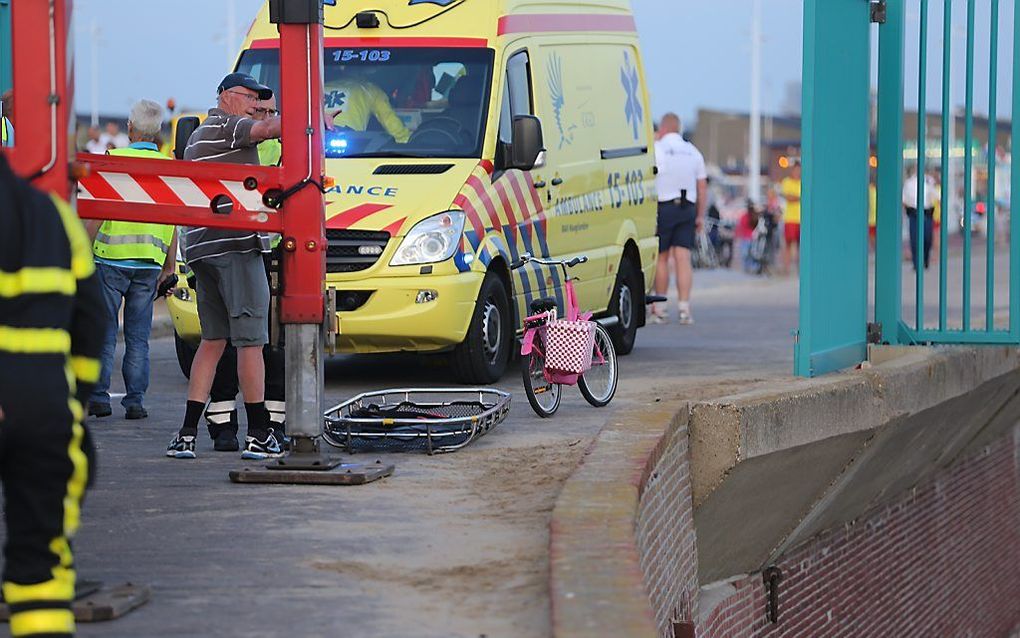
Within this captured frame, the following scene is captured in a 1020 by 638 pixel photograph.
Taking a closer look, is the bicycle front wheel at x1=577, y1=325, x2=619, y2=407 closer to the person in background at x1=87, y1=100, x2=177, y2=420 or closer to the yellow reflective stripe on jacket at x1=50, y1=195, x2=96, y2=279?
the person in background at x1=87, y1=100, x2=177, y2=420

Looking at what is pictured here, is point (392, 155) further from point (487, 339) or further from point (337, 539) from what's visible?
point (337, 539)

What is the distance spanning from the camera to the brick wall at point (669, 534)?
761 centimetres

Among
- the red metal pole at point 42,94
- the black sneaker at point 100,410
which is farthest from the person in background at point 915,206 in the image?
the red metal pole at point 42,94

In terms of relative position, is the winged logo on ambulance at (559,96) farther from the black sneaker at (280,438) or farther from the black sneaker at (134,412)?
the black sneaker at (280,438)

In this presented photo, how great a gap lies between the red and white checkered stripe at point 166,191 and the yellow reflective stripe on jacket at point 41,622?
3.66 m

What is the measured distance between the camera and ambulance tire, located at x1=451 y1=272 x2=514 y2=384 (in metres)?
12.3

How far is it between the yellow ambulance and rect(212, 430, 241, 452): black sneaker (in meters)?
2.47

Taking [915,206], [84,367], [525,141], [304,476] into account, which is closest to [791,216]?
[915,206]

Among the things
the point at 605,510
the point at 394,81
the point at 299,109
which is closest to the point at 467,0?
the point at 394,81

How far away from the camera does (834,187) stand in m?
12.6

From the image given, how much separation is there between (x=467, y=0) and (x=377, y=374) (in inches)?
103

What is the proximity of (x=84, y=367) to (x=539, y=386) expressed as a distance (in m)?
6.02

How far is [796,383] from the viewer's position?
1137cm

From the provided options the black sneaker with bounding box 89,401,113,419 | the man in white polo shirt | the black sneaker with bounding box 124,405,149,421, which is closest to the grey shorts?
the black sneaker with bounding box 124,405,149,421
